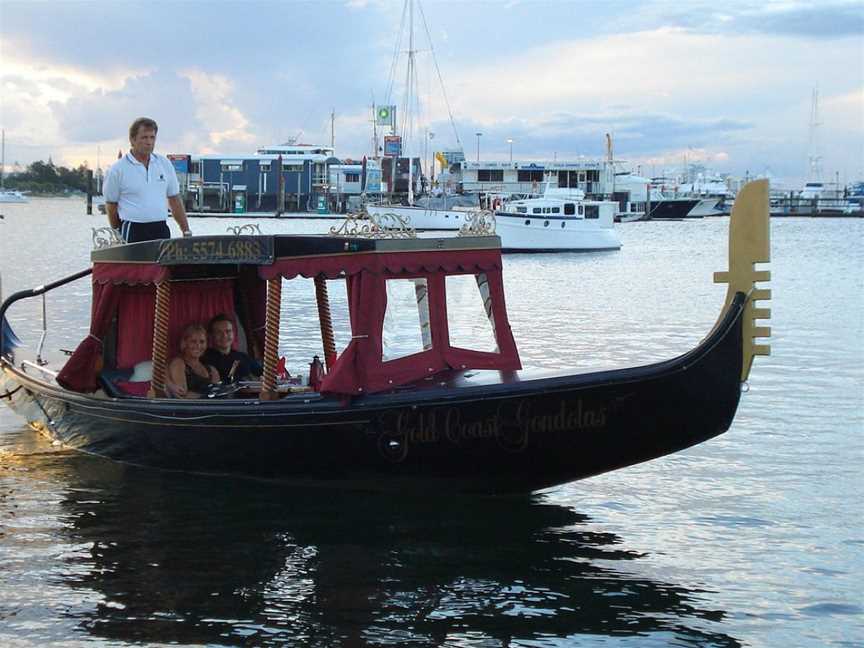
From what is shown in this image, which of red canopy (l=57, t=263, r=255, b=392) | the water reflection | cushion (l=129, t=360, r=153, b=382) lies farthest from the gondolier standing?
the water reflection

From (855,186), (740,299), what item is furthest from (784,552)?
(855,186)

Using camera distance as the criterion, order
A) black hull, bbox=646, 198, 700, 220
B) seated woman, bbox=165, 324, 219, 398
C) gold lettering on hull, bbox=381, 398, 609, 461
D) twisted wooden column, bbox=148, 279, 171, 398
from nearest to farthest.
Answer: gold lettering on hull, bbox=381, 398, 609, 461 < twisted wooden column, bbox=148, 279, 171, 398 < seated woman, bbox=165, 324, 219, 398 < black hull, bbox=646, 198, 700, 220

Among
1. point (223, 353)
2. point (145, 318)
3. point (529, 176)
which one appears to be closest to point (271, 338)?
point (223, 353)

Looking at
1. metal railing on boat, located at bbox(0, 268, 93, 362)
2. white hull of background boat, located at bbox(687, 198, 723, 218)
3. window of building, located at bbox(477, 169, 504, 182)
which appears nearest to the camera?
metal railing on boat, located at bbox(0, 268, 93, 362)

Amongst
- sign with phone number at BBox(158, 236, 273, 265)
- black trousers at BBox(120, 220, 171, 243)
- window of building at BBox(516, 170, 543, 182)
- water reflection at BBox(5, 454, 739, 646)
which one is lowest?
water reflection at BBox(5, 454, 739, 646)

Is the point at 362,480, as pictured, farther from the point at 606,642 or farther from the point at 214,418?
the point at 606,642

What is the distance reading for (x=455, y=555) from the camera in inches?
352

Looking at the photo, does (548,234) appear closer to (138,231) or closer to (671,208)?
(138,231)

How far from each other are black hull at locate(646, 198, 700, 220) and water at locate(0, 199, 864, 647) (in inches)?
4411

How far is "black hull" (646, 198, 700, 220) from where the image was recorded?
405 ft

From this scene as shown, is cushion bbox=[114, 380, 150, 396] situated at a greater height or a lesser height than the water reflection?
greater

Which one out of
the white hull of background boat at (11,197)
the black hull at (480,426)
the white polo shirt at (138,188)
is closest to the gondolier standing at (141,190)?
the white polo shirt at (138,188)

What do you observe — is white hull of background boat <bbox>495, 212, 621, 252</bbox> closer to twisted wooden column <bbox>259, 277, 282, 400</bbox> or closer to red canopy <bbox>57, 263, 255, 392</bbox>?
red canopy <bbox>57, 263, 255, 392</bbox>

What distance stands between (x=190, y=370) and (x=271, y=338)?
5.10 feet
